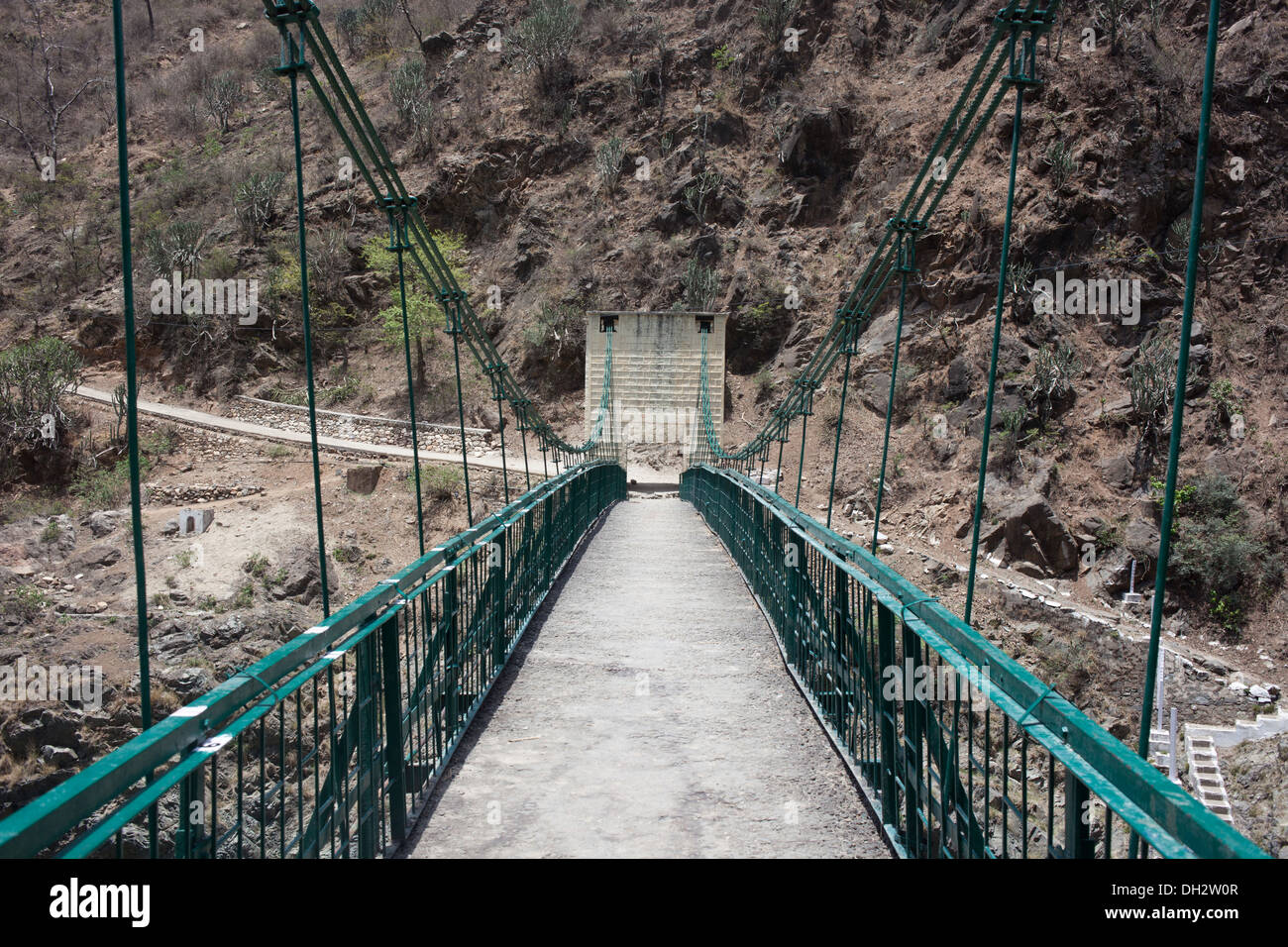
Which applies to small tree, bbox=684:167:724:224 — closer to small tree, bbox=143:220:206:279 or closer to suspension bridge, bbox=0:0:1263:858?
small tree, bbox=143:220:206:279

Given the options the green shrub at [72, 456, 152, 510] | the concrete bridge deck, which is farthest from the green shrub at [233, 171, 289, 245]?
the concrete bridge deck

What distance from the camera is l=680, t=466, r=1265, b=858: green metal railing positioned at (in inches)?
62.9

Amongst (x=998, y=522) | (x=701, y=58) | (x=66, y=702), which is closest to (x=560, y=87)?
(x=701, y=58)

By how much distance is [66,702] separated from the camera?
10875mm

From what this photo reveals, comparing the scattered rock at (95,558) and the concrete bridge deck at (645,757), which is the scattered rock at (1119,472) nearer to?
the concrete bridge deck at (645,757)

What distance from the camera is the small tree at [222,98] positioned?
142ft

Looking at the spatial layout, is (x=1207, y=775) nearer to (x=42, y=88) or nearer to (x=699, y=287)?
(x=699, y=287)

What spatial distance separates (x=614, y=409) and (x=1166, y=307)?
15485mm

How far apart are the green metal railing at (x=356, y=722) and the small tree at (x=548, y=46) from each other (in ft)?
118

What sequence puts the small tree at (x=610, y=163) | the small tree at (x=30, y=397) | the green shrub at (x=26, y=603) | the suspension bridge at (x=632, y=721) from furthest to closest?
the small tree at (x=610, y=163)
the small tree at (x=30, y=397)
the green shrub at (x=26, y=603)
the suspension bridge at (x=632, y=721)

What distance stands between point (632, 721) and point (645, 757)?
47cm

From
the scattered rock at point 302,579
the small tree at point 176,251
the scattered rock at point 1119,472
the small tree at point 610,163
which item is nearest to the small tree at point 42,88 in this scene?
the small tree at point 176,251

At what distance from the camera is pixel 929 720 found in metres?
2.84
